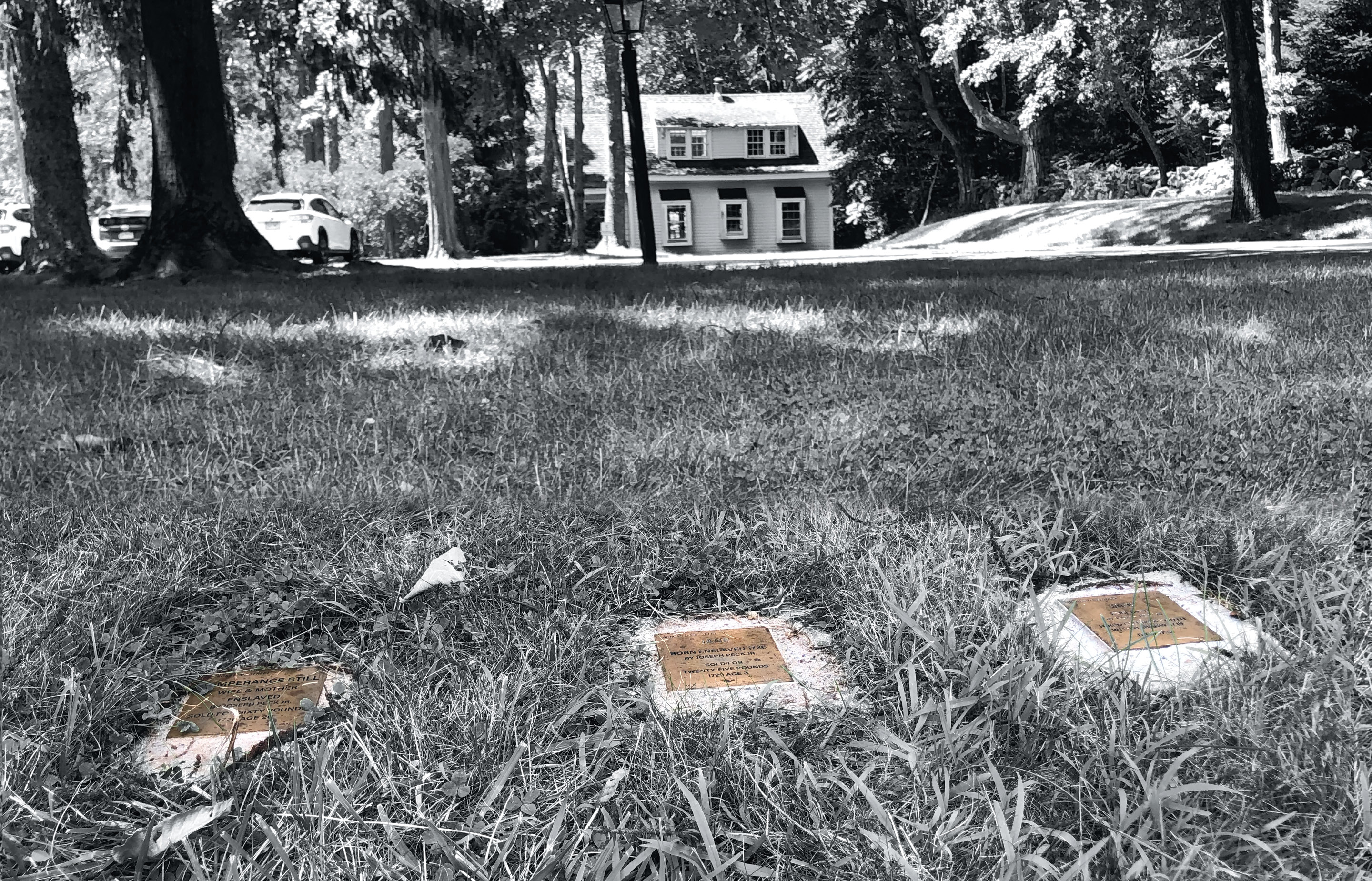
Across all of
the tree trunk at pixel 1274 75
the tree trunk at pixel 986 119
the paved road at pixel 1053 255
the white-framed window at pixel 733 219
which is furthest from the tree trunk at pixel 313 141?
the tree trunk at pixel 1274 75

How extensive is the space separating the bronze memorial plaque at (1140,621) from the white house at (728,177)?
36549 millimetres

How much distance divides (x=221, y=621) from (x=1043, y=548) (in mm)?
1406

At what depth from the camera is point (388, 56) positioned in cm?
1141

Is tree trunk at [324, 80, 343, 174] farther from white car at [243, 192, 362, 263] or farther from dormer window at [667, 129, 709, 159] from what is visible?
white car at [243, 192, 362, 263]

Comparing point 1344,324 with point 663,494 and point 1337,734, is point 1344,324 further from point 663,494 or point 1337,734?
point 1337,734

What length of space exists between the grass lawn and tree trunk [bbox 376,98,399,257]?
3019 centimetres

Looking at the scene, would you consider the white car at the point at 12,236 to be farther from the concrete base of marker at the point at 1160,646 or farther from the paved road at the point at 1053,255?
the concrete base of marker at the point at 1160,646

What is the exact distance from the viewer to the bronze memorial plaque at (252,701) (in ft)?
4.72

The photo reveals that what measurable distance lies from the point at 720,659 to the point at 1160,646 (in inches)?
25.1

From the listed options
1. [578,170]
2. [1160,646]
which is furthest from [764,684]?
[578,170]

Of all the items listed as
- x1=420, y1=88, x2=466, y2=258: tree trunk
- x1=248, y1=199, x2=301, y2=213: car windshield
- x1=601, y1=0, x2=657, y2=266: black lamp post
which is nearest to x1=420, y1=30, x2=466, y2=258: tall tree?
x1=420, y1=88, x2=466, y2=258: tree trunk

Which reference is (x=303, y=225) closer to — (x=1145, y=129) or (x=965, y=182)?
(x=965, y=182)

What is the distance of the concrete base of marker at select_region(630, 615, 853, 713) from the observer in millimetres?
1465

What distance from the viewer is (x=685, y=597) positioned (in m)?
1.90
